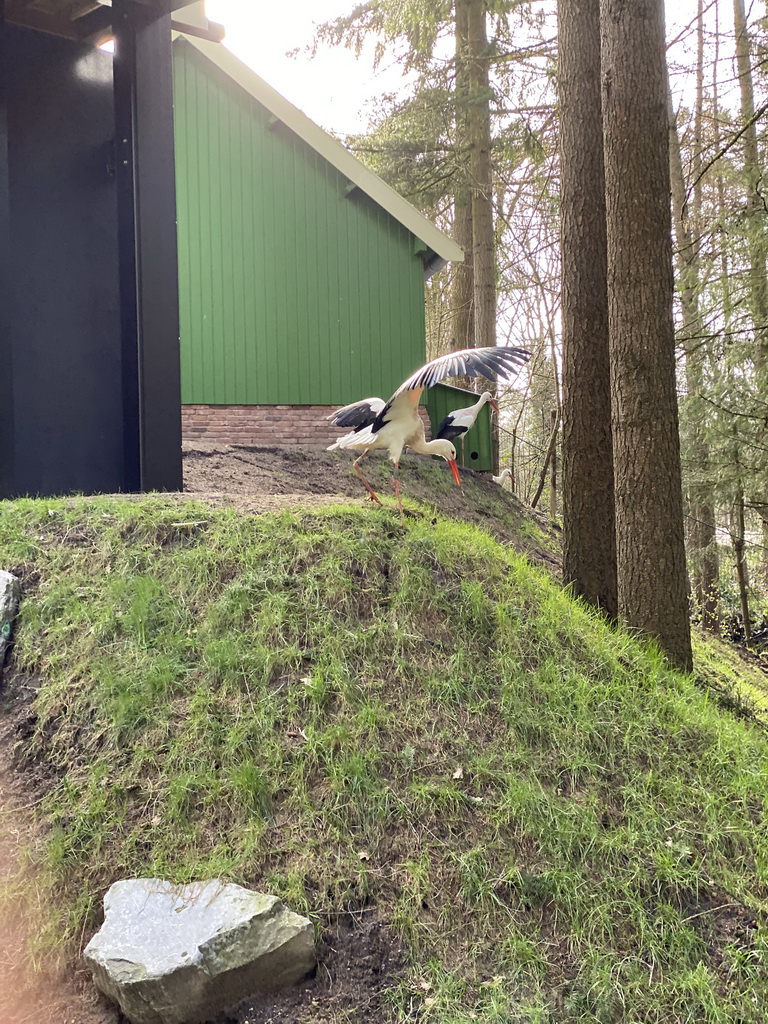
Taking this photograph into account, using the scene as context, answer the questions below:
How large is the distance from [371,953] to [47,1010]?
4.07 feet

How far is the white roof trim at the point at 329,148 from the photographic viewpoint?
11570mm

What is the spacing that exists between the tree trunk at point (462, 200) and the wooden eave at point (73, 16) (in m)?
7.54

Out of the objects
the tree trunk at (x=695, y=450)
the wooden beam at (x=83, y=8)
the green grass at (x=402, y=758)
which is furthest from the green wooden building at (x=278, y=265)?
the green grass at (x=402, y=758)

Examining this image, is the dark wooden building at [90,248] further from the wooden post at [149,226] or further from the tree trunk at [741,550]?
the tree trunk at [741,550]

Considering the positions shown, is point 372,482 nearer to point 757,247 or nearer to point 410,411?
point 410,411

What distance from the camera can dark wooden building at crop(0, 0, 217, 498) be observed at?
21.2 ft

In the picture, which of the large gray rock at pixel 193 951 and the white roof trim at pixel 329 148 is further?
the white roof trim at pixel 329 148

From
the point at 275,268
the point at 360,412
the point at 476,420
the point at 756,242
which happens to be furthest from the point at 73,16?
the point at 476,420

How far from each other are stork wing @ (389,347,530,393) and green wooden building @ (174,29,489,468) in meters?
7.11

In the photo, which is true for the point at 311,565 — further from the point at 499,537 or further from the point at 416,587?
the point at 499,537

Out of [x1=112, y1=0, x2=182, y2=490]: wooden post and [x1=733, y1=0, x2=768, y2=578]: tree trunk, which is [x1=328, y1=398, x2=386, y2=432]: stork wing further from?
[x1=733, y1=0, x2=768, y2=578]: tree trunk

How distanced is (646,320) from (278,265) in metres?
7.90

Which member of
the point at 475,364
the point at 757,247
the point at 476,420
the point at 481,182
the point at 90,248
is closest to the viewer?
the point at 475,364

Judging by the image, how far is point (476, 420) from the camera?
12.3 meters
